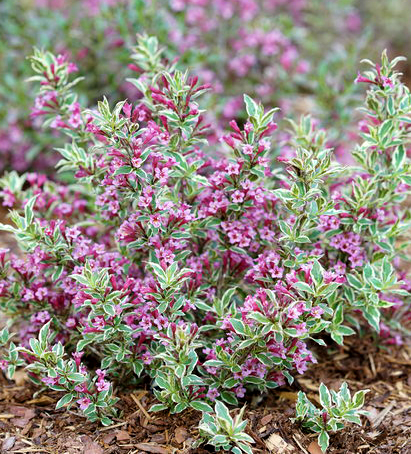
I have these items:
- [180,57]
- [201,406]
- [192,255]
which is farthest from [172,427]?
[180,57]

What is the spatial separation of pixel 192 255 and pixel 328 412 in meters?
1.03

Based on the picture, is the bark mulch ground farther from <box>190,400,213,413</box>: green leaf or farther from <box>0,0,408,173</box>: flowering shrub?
<box>0,0,408,173</box>: flowering shrub

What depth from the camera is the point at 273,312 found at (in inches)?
89.2

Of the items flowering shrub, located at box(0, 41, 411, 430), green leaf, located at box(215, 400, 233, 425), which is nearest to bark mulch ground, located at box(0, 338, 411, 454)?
flowering shrub, located at box(0, 41, 411, 430)

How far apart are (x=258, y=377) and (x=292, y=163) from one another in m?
0.98

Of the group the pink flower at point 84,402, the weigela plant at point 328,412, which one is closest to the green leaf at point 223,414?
the weigela plant at point 328,412

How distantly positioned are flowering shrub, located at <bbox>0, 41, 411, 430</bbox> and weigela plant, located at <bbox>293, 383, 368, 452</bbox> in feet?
0.53

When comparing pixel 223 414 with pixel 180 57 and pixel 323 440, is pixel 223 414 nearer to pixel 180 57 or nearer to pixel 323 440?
pixel 323 440

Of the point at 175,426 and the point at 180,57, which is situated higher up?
the point at 180,57

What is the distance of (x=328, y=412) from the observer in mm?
2420

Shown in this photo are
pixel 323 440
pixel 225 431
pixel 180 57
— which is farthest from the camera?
pixel 180 57

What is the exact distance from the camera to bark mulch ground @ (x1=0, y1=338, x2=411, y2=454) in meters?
2.47

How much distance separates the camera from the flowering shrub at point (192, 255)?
2361 mm

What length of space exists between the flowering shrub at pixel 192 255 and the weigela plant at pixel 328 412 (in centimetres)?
16
